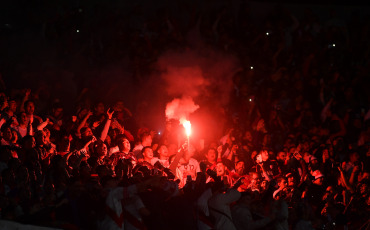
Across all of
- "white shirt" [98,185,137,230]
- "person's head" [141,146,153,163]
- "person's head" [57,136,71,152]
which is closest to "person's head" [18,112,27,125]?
"person's head" [57,136,71,152]

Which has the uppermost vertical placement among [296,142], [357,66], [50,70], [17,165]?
[357,66]

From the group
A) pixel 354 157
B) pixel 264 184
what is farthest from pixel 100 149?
pixel 354 157

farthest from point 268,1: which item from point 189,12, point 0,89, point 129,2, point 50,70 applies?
point 0,89

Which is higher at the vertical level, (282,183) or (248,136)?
(248,136)

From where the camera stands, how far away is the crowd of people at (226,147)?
6.06 m

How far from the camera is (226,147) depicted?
1027 centimetres

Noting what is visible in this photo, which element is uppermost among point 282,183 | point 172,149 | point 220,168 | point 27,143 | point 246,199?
point 172,149

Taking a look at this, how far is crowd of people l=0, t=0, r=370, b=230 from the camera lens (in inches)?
239

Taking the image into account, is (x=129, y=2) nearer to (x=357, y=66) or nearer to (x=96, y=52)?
(x=96, y=52)

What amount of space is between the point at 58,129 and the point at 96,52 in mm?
3728

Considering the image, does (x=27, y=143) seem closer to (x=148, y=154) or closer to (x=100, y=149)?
(x=100, y=149)

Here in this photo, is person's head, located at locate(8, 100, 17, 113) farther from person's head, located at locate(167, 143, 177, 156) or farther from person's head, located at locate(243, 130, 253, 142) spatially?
person's head, located at locate(243, 130, 253, 142)

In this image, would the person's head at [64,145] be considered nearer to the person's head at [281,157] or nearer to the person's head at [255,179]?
the person's head at [255,179]

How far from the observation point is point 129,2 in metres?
13.1
